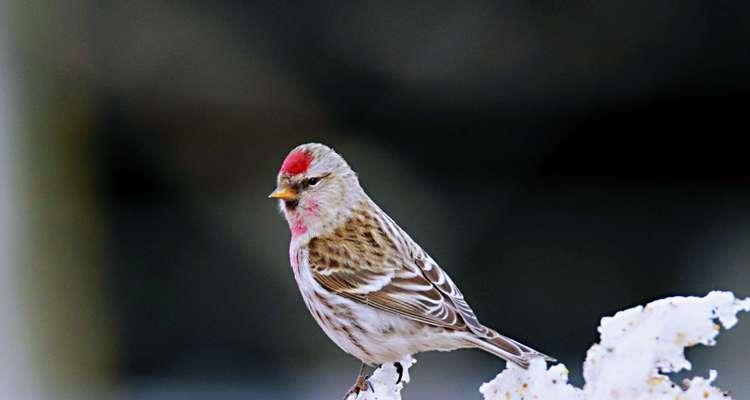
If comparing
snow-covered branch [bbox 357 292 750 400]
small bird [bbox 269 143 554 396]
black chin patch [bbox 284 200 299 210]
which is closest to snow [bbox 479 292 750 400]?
snow-covered branch [bbox 357 292 750 400]

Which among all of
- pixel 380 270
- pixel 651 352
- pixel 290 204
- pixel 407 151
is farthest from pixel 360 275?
pixel 407 151

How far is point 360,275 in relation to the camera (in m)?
1.54

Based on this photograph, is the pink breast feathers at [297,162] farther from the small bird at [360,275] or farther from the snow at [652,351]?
the snow at [652,351]

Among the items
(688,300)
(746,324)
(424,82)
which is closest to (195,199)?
(424,82)

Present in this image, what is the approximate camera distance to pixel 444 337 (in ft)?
4.63

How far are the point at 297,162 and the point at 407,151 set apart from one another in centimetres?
184

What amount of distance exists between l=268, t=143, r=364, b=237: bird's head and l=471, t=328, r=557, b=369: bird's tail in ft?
0.81

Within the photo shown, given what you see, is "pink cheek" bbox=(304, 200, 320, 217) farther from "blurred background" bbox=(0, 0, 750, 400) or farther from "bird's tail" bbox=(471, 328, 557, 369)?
"blurred background" bbox=(0, 0, 750, 400)

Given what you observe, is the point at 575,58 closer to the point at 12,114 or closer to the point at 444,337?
the point at 12,114

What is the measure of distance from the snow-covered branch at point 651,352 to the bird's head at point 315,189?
0.54 m

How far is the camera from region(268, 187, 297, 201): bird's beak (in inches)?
54.2

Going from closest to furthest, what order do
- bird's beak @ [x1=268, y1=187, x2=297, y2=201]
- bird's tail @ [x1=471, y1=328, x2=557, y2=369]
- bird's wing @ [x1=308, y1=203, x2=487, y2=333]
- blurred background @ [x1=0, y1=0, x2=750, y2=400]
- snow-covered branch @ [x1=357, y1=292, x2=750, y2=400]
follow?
snow-covered branch @ [x1=357, y1=292, x2=750, y2=400]
bird's tail @ [x1=471, y1=328, x2=557, y2=369]
bird's beak @ [x1=268, y1=187, x2=297, y2=201]
bird's wing @ [x1=308, y1=203, x2=487, y2=333]
blurred background @ [x1=0, y1=0, x2=750, y2=400]

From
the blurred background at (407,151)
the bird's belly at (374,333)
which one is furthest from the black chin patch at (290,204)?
the blurred background at (407,151)

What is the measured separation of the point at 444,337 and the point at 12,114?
7.95ft
